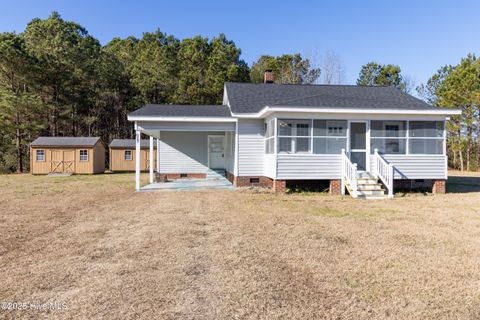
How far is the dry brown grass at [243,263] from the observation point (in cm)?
282

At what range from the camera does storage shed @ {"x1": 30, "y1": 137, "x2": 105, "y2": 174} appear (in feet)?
68.4

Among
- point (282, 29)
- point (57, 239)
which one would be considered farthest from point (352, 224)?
point (282, 29)

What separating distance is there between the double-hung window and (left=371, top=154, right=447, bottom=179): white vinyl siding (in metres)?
2.65

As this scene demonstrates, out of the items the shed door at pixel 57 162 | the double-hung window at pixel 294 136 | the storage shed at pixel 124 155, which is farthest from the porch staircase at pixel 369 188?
the shed door at pixel 57 162

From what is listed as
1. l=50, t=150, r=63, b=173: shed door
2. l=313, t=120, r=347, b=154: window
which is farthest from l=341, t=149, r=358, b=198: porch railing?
l=50, t=150, r=63, b=173: shed door

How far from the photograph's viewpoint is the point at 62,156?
69.1 feet

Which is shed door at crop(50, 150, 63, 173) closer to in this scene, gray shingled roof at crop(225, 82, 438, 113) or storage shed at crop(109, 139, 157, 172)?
storage shed at crop(109, 139, 157, 172)

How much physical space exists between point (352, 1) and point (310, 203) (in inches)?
523

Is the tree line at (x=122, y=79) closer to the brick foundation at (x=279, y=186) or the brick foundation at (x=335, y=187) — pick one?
the brick foundation at (x=279, y=186)

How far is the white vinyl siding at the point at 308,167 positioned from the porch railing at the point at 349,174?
0.68ft

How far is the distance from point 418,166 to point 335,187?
9.18 feet

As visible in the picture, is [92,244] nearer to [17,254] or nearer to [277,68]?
[17,254]

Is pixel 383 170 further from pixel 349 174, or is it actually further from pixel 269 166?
pixel 269 166

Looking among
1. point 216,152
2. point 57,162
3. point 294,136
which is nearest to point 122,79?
point 57,162
